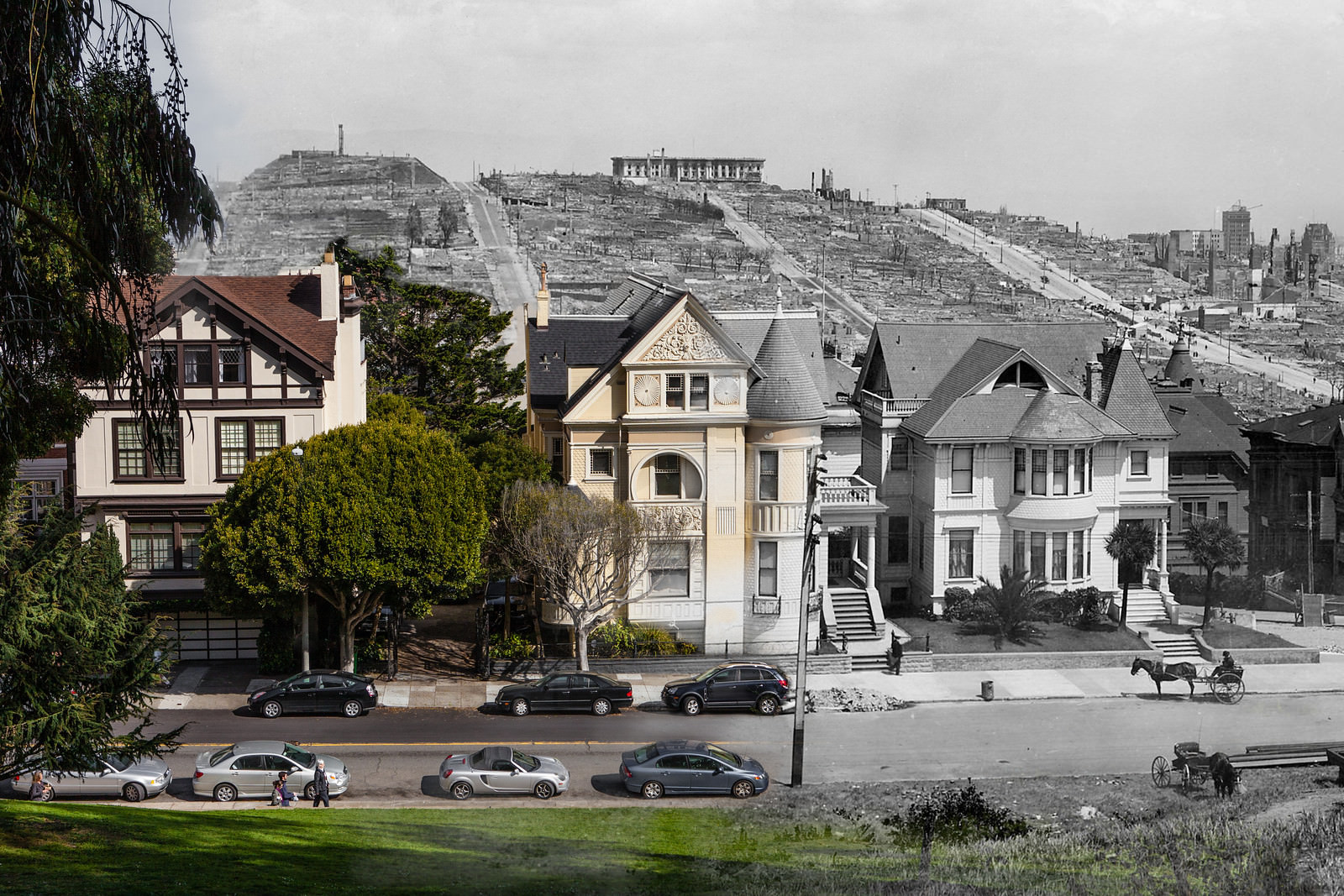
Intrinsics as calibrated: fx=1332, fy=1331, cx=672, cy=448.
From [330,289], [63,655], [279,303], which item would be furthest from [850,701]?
[279,303]

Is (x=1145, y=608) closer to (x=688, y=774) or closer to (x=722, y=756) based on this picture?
(x=722, y=756)

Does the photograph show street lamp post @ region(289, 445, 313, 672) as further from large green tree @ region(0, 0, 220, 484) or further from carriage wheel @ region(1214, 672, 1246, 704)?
carriage wheel @ region(1214, 672, 1246, 704)

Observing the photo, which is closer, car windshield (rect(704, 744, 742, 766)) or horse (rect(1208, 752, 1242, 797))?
horse (rect(1208, 752, 1242, 797))

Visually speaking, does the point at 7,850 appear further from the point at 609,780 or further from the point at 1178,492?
the point at 1178,492

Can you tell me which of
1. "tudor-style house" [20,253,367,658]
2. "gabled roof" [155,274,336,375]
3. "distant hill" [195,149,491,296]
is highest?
"distant hill" [195,149,491,296]

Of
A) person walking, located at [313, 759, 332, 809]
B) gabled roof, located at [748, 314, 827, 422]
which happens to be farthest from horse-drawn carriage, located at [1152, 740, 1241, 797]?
person walking, located at [313, 759, 332, 809]

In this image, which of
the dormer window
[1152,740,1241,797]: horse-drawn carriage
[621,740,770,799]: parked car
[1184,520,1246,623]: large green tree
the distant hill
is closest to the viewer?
[621,740,770,799]: parked car
